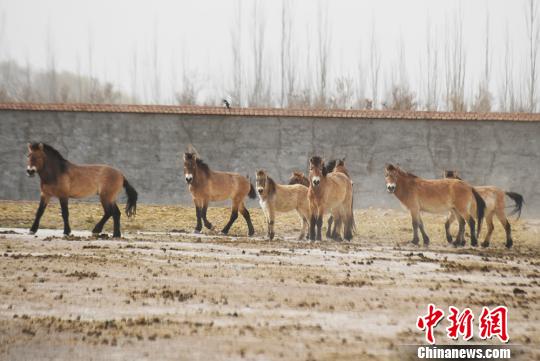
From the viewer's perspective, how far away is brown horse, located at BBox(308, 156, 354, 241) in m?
15.4

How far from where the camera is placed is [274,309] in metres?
7.59

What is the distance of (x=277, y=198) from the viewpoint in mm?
16203

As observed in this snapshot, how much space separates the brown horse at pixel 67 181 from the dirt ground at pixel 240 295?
2.14 ft

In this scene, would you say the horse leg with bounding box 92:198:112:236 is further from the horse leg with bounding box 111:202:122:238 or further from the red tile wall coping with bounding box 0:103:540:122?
the red tile wall coping with bounding box 0:103:540:122

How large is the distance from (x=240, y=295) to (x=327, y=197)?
7.57 m

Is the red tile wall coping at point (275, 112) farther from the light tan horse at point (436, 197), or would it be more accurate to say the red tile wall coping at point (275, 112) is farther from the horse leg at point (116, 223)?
the horse leg at point (116, 223)

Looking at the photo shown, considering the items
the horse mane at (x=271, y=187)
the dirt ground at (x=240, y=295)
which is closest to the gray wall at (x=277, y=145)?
the horse mane at (x=271, y=187)

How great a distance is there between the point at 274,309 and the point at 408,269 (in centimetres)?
419

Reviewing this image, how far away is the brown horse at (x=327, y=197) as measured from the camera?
50.4 feet

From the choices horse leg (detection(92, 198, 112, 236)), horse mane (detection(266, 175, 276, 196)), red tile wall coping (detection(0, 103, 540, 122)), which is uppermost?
red tile wall coping (detection(0, 103, 540, 122))

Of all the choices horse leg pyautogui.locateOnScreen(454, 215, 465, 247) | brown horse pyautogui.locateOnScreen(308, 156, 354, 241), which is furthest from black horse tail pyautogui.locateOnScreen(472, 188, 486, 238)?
brown horse pyautogui.locateOnScreen(308, 156, 354, 241)

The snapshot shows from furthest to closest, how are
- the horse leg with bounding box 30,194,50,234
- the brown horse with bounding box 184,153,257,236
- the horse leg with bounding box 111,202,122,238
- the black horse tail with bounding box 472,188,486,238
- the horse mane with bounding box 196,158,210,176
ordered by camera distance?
the horse mane with bounding box 196,158,210,176, the brown horse with bounding box 184,153,257,236, the black horse tail with bounding box 472,188,486,238, the horse leg with bounding box 111,202,122,238, the horse leg with bounding box 30,194,50,234

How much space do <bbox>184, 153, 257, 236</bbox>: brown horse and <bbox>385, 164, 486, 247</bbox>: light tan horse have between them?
12.0 feet

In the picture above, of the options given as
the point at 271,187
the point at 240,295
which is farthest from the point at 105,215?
the point at 240,295
